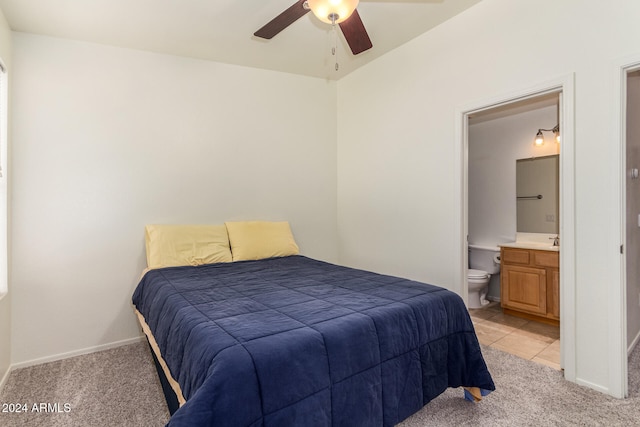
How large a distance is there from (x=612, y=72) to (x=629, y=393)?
6.29 ft

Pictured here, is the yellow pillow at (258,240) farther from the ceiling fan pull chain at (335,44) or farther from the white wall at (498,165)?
the white wall at (498,165)

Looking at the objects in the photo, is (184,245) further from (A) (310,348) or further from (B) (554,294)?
(B) (554,294)

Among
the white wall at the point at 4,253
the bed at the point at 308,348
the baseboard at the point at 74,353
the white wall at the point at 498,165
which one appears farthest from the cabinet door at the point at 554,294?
the white wall at the point at 4,253

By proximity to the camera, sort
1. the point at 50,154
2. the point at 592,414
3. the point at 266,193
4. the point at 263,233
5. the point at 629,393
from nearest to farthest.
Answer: the point at 592,414
the point at 629,393
the point at 50,154
the point at 263,233
the point at 266,193

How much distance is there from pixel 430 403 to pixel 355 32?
7.57 ft

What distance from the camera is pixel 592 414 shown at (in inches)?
71.9

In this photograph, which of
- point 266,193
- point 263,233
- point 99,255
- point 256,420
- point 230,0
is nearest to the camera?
point 256,420

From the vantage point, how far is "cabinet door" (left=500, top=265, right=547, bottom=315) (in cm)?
327

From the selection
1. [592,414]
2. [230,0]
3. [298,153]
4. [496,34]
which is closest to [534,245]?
[592,414]

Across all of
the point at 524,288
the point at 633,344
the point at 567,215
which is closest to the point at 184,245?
the point at 567,215

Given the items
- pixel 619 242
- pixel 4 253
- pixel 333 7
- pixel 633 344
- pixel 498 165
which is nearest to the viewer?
pixel 333 7

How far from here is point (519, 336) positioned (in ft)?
9.78

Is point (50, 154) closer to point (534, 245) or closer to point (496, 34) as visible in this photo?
point (496, 34)

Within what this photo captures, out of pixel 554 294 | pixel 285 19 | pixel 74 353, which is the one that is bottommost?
pixel 74 353
